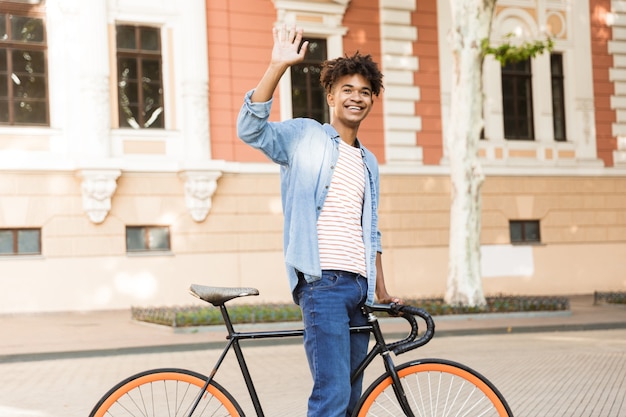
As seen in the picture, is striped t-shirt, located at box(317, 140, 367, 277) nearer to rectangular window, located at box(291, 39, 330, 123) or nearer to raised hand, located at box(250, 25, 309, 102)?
raised hand, located at box(250, 25, 309, 102)

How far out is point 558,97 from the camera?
2375cm

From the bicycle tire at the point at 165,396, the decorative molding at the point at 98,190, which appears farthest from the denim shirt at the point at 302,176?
the decorative molding at the point at 98,190

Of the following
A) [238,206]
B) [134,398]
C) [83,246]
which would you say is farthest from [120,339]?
[134,398]

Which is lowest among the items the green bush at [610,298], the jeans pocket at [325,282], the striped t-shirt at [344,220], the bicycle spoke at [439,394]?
the green bush at [610,298]

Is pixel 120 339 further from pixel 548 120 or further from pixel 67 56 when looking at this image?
pixel 548 120

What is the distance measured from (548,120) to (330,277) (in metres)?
20.5

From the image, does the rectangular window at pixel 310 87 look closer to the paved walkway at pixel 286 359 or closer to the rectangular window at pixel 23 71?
the rectangular window at pixel 23 71

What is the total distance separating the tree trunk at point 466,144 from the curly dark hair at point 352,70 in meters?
12.9

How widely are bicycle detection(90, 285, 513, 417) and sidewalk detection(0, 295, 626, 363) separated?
8.27 m

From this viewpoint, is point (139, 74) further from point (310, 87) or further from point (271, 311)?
point (271, 311)

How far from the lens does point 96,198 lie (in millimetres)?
18781

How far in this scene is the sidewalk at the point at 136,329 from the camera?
12211mm

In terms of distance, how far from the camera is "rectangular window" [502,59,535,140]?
23.2m

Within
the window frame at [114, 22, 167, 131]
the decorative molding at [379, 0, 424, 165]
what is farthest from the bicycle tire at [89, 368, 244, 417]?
the decorative molding at [379, 0, 424, 165]
